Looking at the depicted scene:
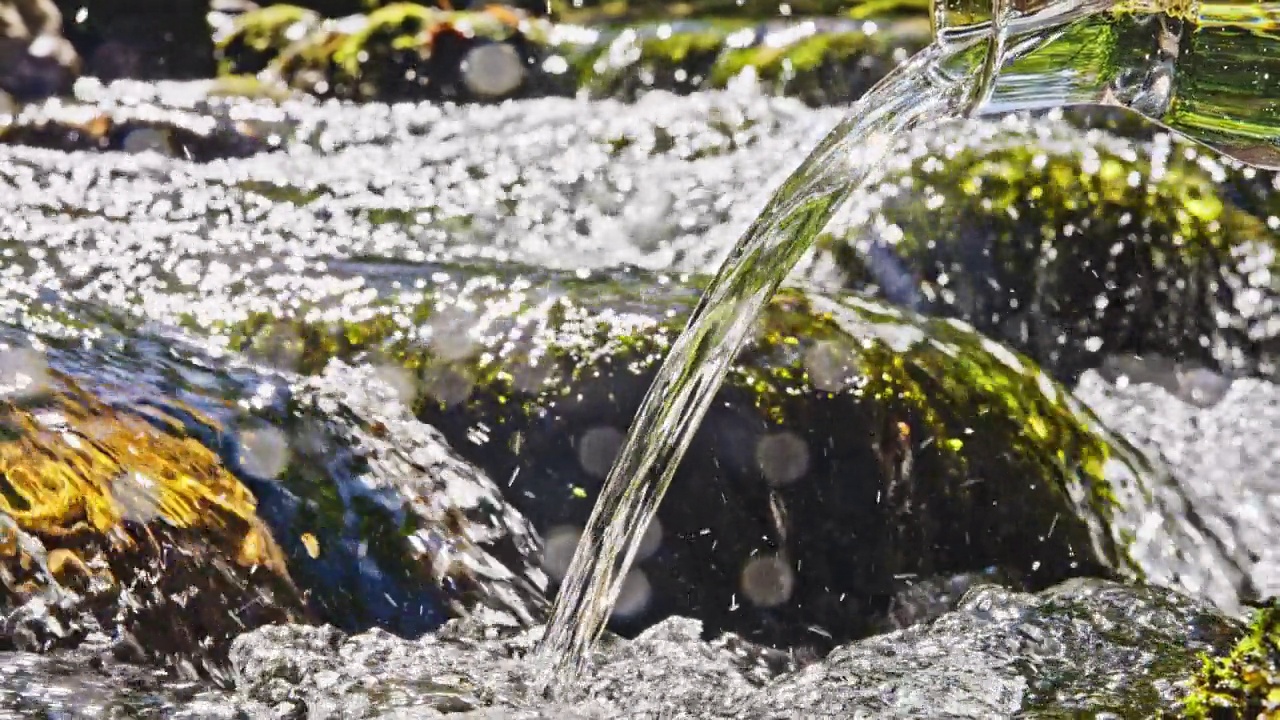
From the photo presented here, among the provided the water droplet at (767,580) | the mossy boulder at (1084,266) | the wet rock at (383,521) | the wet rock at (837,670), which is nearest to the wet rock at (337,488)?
the wet rock at (383,521)

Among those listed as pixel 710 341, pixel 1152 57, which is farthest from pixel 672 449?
pixel 1152 57

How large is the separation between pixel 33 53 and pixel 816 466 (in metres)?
7.05

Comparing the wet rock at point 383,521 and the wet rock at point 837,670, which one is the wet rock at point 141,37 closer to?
the wet rock at point 383,521

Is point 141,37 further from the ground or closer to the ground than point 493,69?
closer to the ground

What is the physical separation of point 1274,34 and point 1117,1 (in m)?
0.23

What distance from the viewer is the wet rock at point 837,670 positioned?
2.28 meters

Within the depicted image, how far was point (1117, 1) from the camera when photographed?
1.90 meters

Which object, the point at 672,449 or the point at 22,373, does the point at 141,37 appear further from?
the point at 672,449

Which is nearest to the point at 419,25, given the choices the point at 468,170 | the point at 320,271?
the point at 468,170

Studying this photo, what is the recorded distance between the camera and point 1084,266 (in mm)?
5090

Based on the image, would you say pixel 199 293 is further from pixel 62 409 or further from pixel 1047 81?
pixel 1047 81

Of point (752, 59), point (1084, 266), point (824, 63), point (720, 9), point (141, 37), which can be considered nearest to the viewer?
point (1084, 266)

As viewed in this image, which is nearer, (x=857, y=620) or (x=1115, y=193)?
(x=857, y=620)

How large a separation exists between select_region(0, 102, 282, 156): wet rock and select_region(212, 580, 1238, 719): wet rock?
4.62 m
